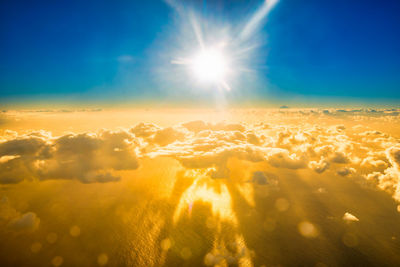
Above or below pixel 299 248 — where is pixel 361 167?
below

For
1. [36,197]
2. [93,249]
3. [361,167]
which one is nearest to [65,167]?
[36,197]

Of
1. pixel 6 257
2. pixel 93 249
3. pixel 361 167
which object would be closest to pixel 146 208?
pixel 93 249

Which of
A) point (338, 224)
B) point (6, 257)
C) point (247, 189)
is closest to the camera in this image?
point (6, 257)

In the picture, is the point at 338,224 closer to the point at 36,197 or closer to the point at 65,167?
the point at 36,197

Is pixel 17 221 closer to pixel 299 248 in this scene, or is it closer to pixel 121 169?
pixel 121 169

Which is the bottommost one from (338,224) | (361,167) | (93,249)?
(361,167)

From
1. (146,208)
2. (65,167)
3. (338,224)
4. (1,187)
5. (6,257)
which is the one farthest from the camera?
(65,167)

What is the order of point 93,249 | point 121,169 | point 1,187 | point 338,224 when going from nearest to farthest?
point 93,249 < point 338,224 < point 1,187 < point 121,169

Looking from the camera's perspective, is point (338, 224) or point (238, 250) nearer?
point (238, 250)

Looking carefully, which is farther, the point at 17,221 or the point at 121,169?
the point at 121,169
